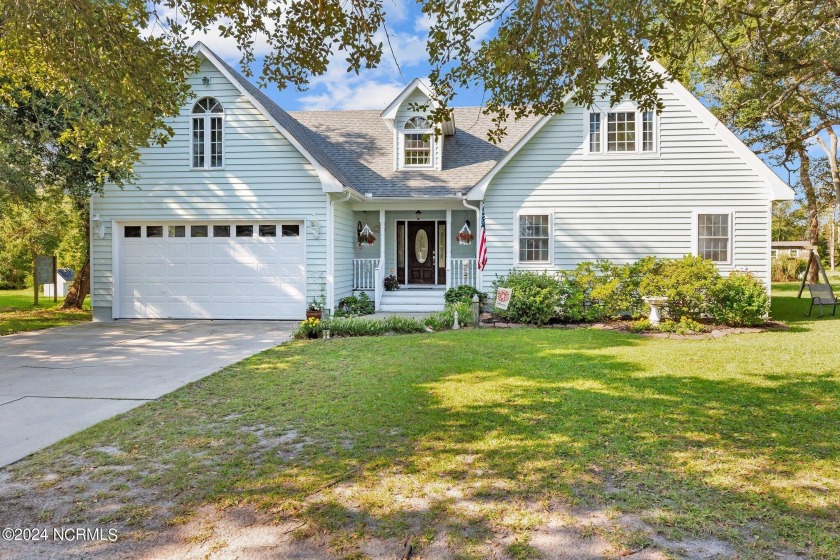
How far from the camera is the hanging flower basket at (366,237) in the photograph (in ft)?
47.8

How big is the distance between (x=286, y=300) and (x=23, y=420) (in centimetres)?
791

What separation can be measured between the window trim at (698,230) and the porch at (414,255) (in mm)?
5532

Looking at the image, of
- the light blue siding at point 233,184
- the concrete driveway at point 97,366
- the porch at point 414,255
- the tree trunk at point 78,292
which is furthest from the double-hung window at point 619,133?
the tree trunk at point 78,292

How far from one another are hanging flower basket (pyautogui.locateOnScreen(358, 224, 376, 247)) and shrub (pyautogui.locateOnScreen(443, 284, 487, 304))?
2836 mm

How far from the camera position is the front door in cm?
1540

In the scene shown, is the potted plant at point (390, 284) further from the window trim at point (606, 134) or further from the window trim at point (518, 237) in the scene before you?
the window trim at point (606, 134)

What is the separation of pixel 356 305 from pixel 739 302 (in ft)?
29.2

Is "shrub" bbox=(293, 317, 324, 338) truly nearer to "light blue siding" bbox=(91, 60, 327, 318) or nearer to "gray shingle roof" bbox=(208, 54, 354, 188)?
"light blue siding" bbox=(91, 60, 327, 318)

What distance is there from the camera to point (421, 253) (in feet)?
50.6

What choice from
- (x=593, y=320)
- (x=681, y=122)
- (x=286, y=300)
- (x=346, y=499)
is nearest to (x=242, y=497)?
(x=346, y=499)

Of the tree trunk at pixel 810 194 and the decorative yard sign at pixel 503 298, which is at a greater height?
the tree trunk at pixel 810 194

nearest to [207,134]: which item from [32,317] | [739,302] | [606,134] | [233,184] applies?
[233,184]

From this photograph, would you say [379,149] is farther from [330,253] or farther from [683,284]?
[683,284]

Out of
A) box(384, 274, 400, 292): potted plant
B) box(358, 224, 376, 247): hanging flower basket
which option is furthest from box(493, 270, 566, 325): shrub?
box(358, 224, 376, 247): hanging flower basket
